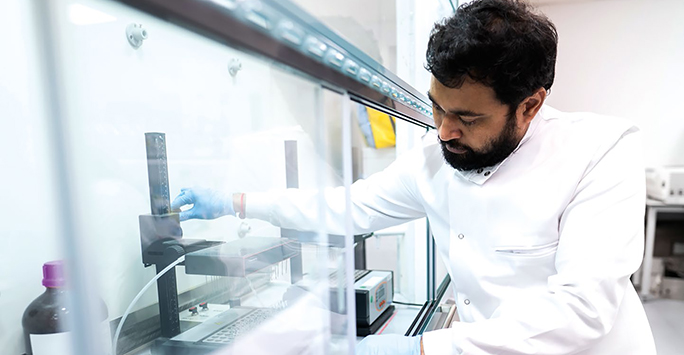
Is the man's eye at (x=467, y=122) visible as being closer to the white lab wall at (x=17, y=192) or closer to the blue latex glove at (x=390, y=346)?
the blue latex glove at (x=390, y=346)

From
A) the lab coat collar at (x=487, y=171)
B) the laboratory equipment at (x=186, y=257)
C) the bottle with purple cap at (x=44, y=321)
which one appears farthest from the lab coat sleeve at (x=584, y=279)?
the bottle with purple cap at (x=44, y=321)

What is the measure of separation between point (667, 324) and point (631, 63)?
2048 millimetres

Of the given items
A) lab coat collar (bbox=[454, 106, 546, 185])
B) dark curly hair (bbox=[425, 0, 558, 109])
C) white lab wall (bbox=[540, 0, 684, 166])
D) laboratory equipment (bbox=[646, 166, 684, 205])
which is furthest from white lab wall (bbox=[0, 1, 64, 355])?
white lab wall (bbox=[540, 0, 684, 166])

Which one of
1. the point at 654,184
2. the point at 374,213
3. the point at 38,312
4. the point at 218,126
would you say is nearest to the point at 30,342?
the point at 38,312

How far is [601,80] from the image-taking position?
3.37m

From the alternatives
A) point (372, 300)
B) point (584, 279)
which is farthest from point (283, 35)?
point (372, 300)

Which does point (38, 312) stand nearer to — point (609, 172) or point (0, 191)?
point (0, 191)

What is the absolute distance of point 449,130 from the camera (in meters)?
0.85

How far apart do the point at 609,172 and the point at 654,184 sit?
2781mm

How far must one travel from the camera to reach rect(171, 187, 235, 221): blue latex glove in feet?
2.22

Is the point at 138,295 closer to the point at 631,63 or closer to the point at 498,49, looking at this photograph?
the point at 498,49

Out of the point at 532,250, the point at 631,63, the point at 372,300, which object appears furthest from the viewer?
the point at 631,63

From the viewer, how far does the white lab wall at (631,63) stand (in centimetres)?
319

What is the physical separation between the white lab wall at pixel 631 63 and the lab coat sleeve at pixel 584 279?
310 cm
